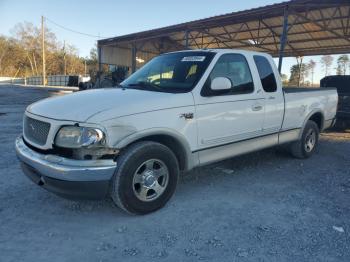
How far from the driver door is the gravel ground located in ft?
2.60

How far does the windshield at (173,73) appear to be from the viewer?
4.00 metres

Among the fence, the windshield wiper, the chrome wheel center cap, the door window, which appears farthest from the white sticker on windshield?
the fence

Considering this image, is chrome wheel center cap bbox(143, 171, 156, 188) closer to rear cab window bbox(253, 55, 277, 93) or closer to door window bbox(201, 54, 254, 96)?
door window bbox(201, 54, 254, 96)

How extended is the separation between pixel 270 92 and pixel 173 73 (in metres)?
1.66

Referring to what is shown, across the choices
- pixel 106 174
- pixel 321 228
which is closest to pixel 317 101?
pixel 321 228

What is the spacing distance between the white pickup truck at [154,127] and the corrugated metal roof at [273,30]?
27.9 ft

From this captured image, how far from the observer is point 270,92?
16.1ft

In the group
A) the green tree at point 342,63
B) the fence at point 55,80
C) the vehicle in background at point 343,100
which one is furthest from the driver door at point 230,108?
the green tree at point 342,63

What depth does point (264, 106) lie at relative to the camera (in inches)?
187

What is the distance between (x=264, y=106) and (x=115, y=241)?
9.77ft

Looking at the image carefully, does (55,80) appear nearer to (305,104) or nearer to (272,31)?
(272,31)

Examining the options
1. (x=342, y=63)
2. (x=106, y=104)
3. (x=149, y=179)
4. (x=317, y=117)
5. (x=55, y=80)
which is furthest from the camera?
(x=342, y=63)

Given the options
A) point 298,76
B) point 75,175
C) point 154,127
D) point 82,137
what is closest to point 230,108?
point 154,127

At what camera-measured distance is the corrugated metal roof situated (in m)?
12.9
